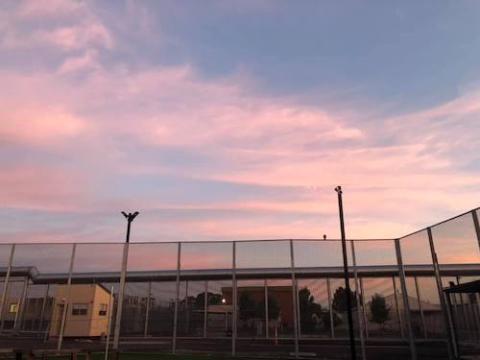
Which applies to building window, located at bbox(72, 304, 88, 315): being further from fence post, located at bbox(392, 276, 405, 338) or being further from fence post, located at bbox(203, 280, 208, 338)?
fence post, located at bbox(392, 276, 405, 338)

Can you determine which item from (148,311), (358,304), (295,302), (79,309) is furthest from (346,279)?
(79,309)

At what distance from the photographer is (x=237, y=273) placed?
17453mm

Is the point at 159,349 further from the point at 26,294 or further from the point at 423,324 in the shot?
the point at 423,324

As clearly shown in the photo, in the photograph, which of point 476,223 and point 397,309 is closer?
point 476,223

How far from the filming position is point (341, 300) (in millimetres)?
17375

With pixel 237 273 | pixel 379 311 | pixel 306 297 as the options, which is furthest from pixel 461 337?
pixel 237 273

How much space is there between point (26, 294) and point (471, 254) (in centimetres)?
2023

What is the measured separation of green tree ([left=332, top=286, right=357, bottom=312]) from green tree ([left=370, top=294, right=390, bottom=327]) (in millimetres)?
760

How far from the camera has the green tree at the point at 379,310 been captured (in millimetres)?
16734

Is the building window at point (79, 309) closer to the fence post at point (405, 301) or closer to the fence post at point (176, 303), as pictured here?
the fence post at point (176, 303)

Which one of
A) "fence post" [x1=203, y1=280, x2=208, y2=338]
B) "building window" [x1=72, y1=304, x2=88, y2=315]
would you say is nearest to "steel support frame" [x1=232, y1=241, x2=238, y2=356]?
"fence post" [x1=203, y1=280, x2=208, y2=338]

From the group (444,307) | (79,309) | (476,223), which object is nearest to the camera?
(476,223)

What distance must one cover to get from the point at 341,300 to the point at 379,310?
158 centimetres

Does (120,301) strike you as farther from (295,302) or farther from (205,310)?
(295,302)
